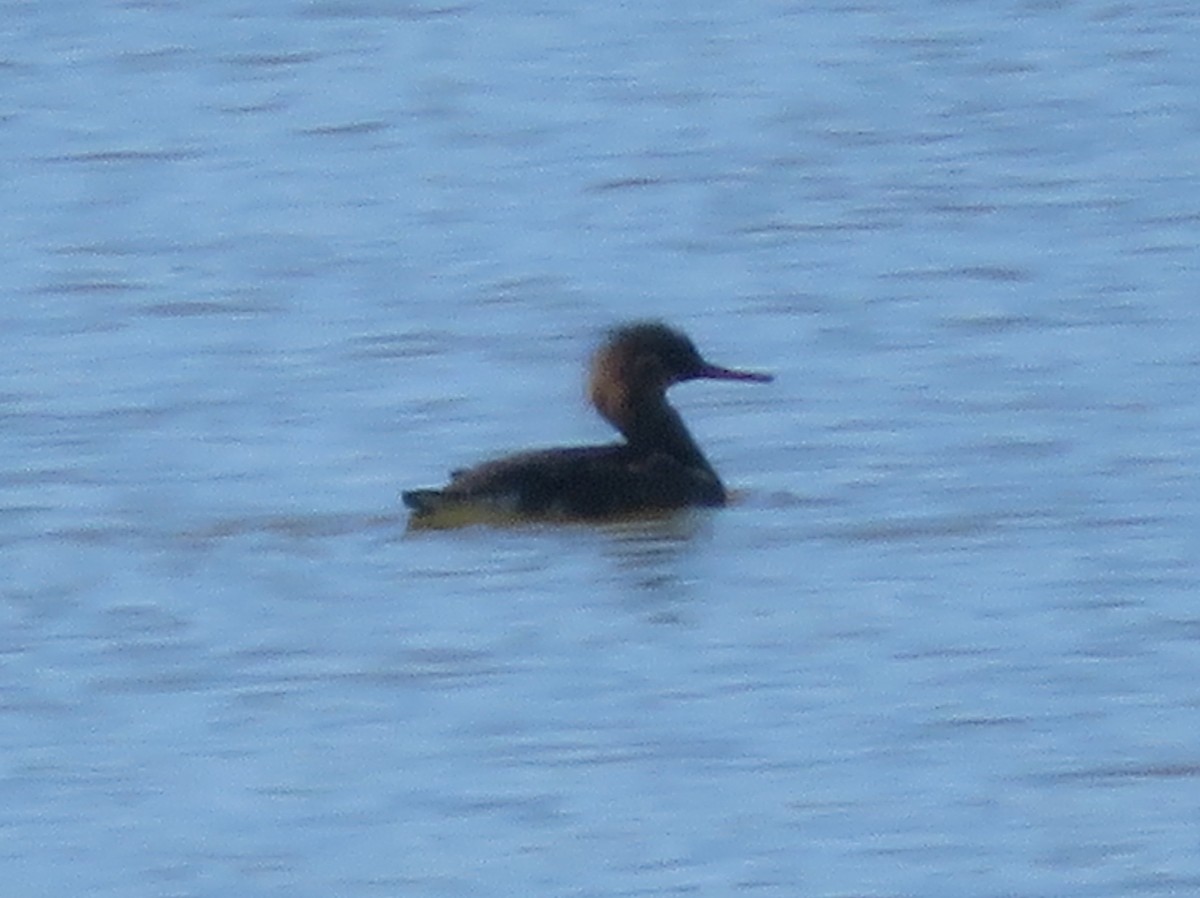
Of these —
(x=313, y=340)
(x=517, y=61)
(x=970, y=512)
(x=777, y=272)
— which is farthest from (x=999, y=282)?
(x=517, y=61)

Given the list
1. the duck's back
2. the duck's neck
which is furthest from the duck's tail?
the duck's neck

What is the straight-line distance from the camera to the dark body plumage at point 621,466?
1295 centimetres

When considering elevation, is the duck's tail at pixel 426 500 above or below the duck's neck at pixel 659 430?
above

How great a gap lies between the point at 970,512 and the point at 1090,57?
26.6 ft

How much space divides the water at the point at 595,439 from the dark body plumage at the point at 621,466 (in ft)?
0.36

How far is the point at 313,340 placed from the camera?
15984mm

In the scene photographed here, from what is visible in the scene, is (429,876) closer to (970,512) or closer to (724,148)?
(970,512)

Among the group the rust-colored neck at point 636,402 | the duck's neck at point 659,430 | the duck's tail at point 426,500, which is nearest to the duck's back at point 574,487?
the duck's tail at point 426,500

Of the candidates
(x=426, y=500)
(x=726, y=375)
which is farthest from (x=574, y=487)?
(x=726, y=375)

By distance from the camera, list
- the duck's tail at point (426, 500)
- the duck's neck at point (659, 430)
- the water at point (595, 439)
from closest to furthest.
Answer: the water at point (595, 439)
the duck's tail at point (426, 500)
the duck's neck at point (659, 430)

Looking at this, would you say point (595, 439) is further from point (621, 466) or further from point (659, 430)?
point (621, 466)

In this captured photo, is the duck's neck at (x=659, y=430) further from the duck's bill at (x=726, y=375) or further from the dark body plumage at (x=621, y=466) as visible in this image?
the duck's bill at (x=726, y=375)

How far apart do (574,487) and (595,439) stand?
2.05 m

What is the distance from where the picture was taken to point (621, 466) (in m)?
13.4
